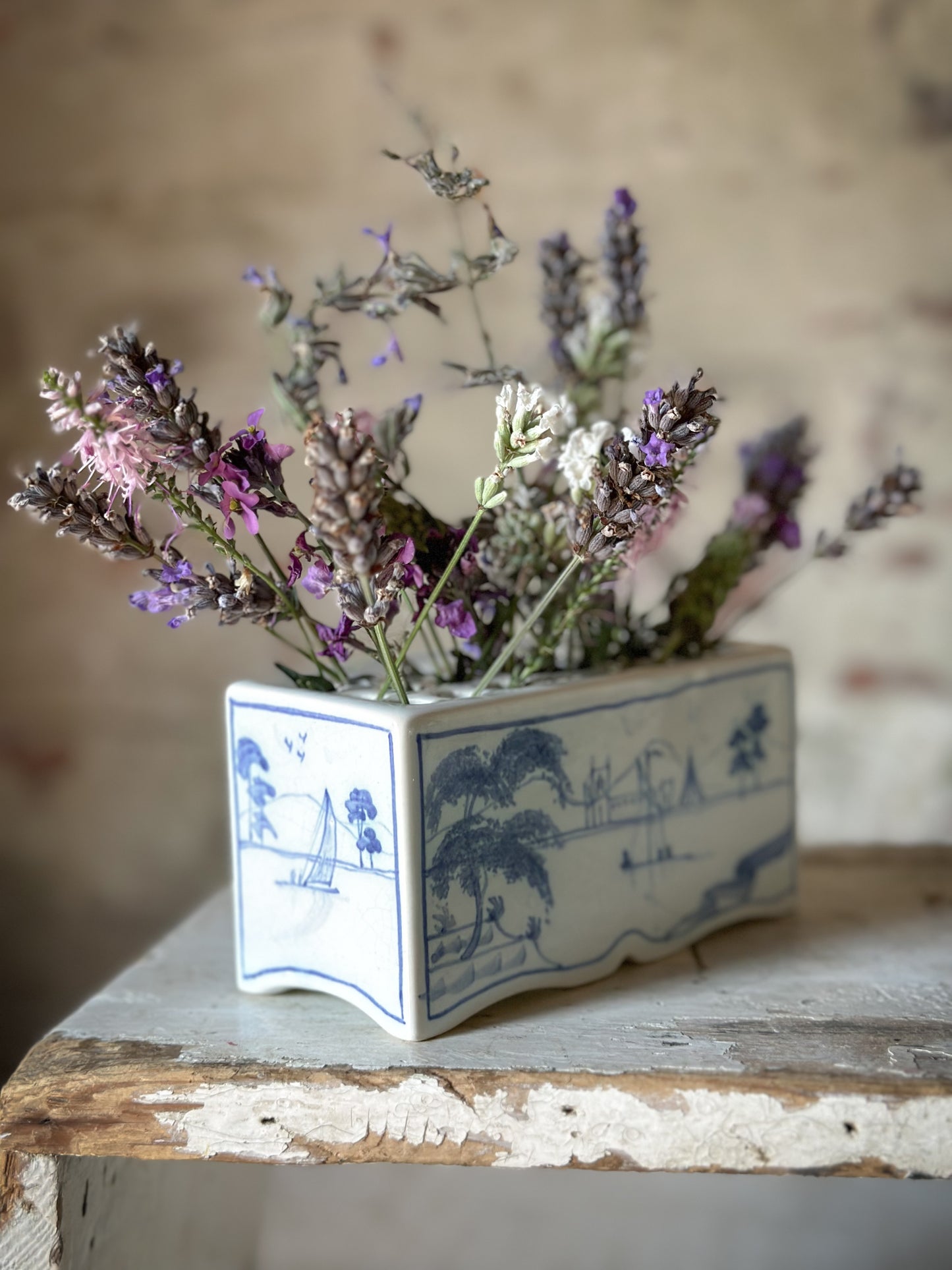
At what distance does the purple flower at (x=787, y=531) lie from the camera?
31.0 inches

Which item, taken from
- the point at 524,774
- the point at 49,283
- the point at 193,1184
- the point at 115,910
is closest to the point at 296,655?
the point at 115,910

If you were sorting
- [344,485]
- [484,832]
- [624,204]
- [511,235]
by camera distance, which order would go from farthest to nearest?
[511,235], [624,204], [484,832], [344,485]

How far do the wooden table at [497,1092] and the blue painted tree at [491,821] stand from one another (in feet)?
0.24

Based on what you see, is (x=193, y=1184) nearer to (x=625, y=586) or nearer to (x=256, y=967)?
(x=256, y=967)

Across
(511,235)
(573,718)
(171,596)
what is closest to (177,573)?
(171,596)

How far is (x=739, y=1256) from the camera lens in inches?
45.1

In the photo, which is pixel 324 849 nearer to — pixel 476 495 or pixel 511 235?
pixel 476 495

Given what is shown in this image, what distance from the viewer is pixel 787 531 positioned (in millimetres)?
788

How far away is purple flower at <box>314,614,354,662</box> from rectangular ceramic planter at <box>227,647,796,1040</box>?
0.09 feet

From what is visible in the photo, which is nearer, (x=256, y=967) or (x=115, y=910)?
(x=256, y=967)

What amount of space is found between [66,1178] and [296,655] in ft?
2.40

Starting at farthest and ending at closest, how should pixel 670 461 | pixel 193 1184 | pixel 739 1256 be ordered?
pixel 739 1256
pixel 193 1184
pixel 670 461

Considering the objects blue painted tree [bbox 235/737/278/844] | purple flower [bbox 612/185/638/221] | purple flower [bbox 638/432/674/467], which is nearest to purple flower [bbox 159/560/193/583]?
blue painted tree [bbox 235/737/278/844]

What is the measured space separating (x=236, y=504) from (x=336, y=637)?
86 millimetres
